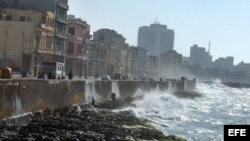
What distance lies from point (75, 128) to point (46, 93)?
Result: 6.44 m

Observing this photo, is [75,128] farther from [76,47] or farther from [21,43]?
[76,47]

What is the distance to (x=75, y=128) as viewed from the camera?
31234 mm

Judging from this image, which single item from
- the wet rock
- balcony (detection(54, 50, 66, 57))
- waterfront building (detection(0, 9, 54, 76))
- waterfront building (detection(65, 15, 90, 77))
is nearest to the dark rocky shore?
the wet rock

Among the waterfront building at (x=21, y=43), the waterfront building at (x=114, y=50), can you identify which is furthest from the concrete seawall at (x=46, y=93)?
the waterfront building at (x=114, y=50)

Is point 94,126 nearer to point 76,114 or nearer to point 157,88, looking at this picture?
point 76,114

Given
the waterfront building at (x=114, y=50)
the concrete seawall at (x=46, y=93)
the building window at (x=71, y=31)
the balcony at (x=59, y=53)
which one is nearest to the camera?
the concrete seawall at (x=46, y=93)

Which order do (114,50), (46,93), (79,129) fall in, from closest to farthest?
(79,129) < (46,93) < (114,50)

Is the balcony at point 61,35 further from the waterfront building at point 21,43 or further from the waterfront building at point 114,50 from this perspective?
the waterfront building at point 114,50

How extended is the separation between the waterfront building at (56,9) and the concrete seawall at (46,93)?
28748 millimetres

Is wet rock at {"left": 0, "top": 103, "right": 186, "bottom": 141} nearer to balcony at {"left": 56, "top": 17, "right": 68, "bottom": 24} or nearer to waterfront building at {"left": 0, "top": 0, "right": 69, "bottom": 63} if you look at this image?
waterfront building at {"left": 0, "top": 0, "right": 69, "bottom": 63}

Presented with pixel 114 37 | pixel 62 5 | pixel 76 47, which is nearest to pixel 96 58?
pixel 76 47

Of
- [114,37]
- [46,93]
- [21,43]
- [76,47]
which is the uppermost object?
[114,37]

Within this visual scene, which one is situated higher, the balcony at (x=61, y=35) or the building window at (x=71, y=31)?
the building window at (x=71, y=31)

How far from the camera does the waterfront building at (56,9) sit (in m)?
87.6
